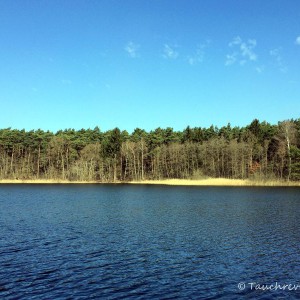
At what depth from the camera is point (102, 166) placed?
13300 cm

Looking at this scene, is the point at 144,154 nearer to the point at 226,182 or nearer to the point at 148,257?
the point at 226,182

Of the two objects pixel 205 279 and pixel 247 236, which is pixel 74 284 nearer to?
pixel 205 279

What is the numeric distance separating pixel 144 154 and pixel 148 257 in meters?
112

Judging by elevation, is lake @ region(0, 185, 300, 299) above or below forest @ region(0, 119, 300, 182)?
below

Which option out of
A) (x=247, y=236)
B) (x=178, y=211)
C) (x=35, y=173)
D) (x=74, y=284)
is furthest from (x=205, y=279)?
(x=35, y=173)

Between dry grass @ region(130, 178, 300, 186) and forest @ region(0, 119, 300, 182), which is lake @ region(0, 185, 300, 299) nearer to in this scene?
dry grass @ region(130, 178, 300, 186)

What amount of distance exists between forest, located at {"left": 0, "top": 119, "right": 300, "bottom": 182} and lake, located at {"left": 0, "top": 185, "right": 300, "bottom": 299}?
265ft

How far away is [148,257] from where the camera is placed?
21.5 meters

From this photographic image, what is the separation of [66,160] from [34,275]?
4987 inches

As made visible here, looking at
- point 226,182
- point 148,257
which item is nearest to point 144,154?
point 226,182

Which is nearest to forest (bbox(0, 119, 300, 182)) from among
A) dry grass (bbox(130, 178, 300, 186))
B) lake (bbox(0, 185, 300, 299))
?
dry grass (bbox(130, 178, 300, 186))

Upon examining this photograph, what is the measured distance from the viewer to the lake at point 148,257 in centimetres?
1577

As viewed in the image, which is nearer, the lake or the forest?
the lake

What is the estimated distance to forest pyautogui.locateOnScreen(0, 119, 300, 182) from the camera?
384 feet
